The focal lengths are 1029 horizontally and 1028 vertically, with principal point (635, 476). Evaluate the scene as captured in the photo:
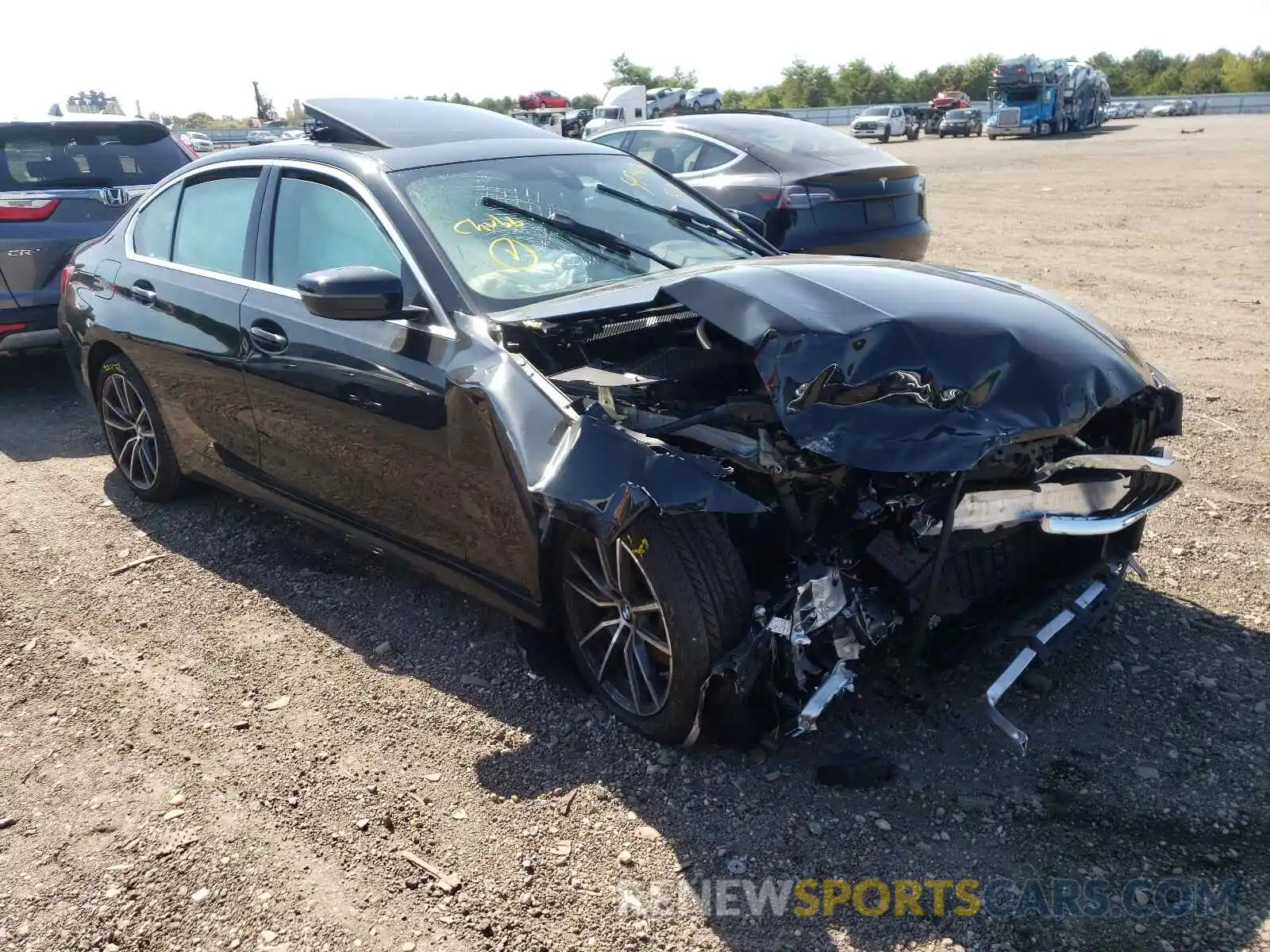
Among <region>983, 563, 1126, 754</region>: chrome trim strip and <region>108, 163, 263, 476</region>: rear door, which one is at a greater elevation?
<region>108, 163, 263, 476</region>: rear door

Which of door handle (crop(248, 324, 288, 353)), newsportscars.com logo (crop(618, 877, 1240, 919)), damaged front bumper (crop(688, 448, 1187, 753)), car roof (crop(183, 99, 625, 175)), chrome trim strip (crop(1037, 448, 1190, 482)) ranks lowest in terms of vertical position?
newsportscars.com logo (crop(618, 877, 1240, 919))

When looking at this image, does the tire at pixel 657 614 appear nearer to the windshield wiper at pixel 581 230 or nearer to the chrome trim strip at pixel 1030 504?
the chrome trim strip at pixel 1030 504

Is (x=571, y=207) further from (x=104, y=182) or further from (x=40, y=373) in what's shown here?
(x=40, y=373)

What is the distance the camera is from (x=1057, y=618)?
123 inches

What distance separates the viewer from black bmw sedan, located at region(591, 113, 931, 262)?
310 inches

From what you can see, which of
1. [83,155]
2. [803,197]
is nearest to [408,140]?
[803,197]

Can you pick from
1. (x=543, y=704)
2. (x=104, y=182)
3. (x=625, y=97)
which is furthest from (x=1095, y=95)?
(x=543, y=704)

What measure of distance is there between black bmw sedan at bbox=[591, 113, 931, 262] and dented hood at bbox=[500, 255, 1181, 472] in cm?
465

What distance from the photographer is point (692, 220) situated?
14.3 ft

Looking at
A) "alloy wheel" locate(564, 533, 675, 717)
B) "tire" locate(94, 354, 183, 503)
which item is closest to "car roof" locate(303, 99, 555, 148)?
"tire" locate(94, 354, 183, 503)

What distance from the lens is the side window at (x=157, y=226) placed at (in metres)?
→ 4.88

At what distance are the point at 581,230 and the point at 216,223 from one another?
1772 mm

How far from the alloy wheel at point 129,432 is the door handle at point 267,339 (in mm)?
1314

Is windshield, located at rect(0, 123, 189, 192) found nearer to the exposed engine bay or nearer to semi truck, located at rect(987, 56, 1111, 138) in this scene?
the exposed engine bay
